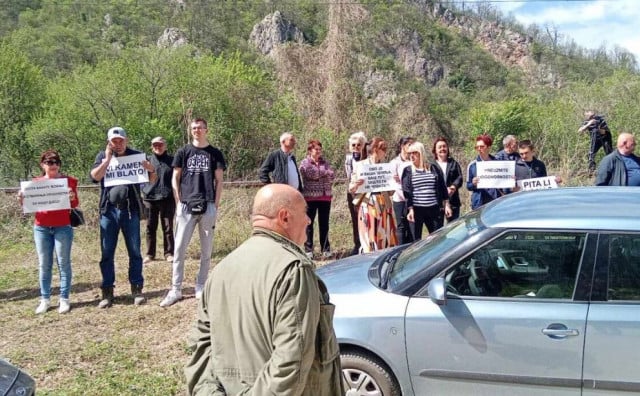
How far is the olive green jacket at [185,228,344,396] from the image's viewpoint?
1.92 meters

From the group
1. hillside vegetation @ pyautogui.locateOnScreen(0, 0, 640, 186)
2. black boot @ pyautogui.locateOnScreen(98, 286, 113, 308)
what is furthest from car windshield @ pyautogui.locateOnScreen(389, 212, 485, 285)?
hillside vegetation @ pyautogui.locateOnScreen(0, 0, 640, 186)

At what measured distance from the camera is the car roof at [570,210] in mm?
3479

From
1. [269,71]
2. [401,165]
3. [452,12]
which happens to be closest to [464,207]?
[401,165]

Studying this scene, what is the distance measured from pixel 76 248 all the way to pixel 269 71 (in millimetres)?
13942

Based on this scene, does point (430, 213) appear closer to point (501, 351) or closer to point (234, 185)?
point (501, 351)

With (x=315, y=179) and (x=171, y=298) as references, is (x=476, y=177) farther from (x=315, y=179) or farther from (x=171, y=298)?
(x=171, y=298)

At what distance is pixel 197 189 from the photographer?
6.23 metres

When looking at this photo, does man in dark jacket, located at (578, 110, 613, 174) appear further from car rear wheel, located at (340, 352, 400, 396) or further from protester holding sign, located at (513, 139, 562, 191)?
car rear wheel, located at (340, 352, 400, 396)

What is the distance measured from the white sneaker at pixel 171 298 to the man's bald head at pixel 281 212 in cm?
465

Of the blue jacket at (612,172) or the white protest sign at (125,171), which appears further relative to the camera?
the blue jacket at (612,172)

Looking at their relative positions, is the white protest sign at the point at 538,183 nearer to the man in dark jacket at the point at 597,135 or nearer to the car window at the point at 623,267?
the car window at the point at 623,267

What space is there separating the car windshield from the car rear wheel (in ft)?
1.85

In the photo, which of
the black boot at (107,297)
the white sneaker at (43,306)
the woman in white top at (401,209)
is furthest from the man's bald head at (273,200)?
the woman in white top at (401,209)

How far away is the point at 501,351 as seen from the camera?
343cm
